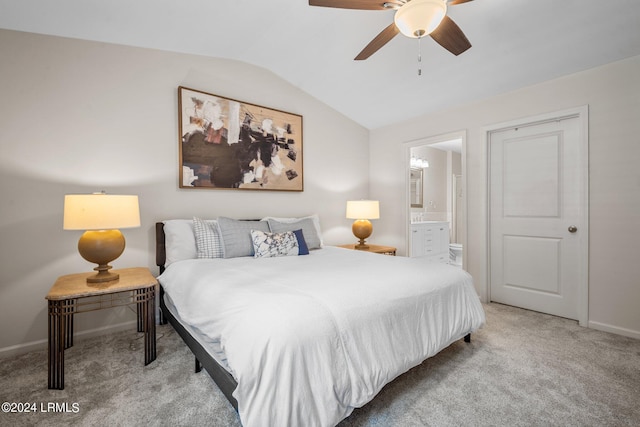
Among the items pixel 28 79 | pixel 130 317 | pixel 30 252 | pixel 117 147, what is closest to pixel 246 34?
pixel 117 147

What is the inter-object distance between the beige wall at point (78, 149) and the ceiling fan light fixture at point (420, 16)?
2.15 m

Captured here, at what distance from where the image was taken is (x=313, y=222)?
135 inches

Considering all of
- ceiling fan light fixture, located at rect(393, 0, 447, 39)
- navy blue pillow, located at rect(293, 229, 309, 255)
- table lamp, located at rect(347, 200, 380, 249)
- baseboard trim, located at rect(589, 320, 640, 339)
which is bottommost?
baseboard trim, located at rect(589, 320, 640, 339)

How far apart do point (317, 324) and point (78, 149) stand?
256 centimetres

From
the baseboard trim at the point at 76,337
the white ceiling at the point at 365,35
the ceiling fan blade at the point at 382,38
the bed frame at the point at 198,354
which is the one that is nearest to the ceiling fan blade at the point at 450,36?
the ceiling fan blade at the point at 382,38

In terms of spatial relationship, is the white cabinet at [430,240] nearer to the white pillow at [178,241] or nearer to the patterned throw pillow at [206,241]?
the patterned throw pillow at [206,241]

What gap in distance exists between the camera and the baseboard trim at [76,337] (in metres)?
2.20

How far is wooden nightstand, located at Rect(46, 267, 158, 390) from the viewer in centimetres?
178

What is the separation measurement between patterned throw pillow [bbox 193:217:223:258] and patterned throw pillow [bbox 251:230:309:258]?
1.10 feet

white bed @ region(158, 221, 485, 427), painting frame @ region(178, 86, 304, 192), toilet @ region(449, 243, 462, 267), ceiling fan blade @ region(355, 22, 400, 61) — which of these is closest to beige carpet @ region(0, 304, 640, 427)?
white bed @ region(158, 221, 485, 427)

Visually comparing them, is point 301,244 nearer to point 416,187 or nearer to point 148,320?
point 148,320

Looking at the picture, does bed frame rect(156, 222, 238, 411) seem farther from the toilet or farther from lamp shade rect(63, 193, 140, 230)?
the toilet

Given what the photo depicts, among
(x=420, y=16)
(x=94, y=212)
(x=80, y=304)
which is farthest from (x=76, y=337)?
(x=420, y=16)

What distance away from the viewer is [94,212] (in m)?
1.99
